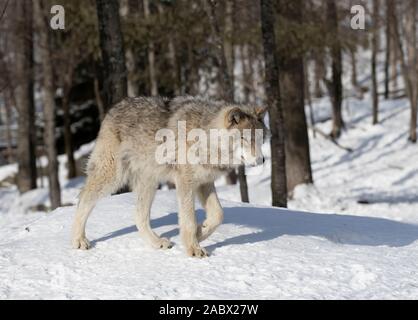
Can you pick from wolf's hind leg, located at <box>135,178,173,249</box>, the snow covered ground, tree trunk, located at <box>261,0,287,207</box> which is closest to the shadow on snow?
the snow covered ground

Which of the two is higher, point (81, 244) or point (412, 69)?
point (412, 69)

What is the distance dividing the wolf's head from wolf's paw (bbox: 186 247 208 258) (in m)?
0.97

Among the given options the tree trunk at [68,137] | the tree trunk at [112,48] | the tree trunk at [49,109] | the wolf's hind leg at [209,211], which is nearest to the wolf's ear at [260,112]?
the wolf's hind leg at [209,211]

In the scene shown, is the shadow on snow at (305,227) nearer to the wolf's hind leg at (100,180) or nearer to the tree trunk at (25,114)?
the wolf's hind leg at (100,180)

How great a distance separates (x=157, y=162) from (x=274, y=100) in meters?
4.90

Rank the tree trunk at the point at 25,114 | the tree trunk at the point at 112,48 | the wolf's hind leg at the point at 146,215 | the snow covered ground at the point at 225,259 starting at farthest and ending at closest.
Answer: the tree trunk at the point at 25,114, the tree trunk at the point at 112,48, the wolf's hind leg at the point at 146,215, the snow covered ground at the point at 225,259

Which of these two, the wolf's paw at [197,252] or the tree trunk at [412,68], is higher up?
the tree trunk at [412,68]

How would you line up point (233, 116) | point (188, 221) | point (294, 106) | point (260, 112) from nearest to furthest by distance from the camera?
point (233, 116) → point (188, 221) → point (260, 112) → point (294, 106)

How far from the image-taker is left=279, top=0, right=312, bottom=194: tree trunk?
55.6 feet

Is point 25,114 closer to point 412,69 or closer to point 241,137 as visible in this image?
point 412,69

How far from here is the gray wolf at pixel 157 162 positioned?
21.0ft

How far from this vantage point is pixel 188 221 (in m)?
6.40

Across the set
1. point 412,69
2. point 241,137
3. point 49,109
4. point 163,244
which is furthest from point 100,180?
point 412,69
